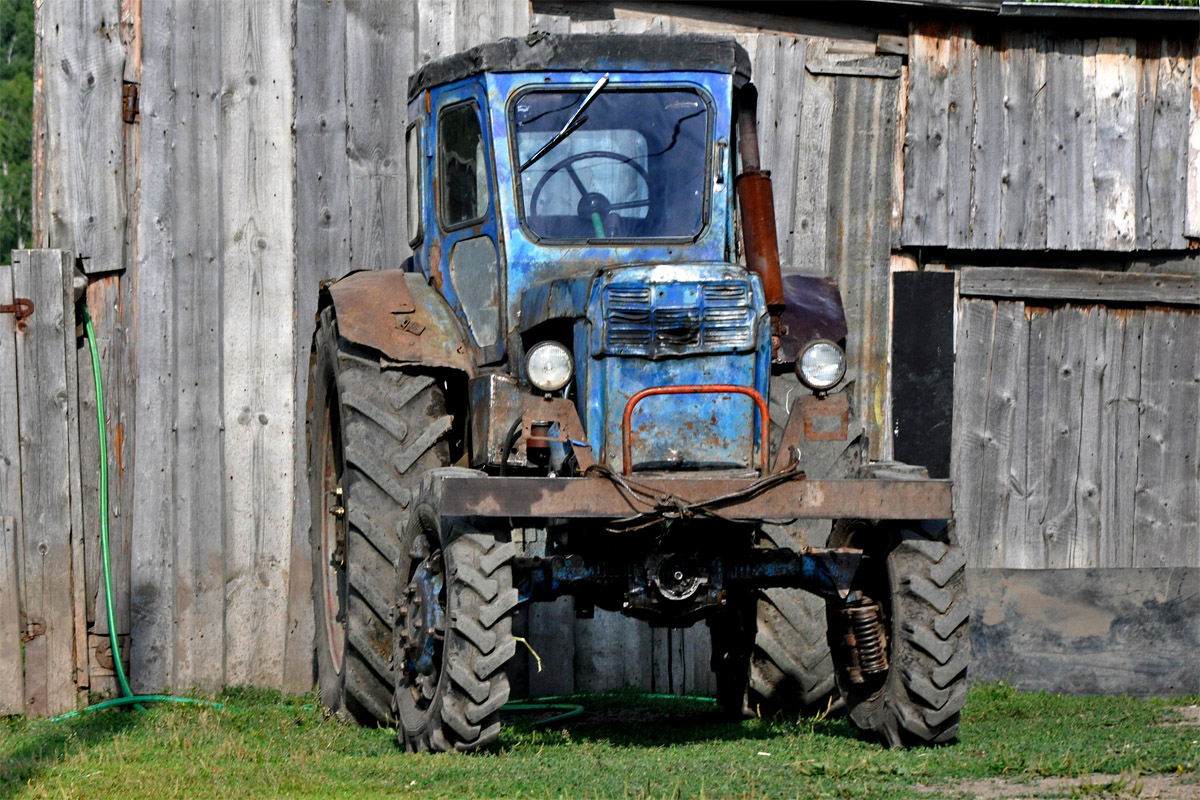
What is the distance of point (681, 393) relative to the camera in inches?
249

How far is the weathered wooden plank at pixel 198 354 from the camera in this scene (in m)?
9.03

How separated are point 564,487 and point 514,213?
5.03 feet

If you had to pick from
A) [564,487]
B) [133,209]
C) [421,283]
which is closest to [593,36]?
[421,283]

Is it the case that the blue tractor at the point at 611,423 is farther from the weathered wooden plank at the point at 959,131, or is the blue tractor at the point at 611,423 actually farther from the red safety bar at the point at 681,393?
the weathered wooden plank at the point at 959,131

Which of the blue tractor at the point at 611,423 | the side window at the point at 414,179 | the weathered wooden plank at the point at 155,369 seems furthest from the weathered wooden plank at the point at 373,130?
the side window at the point at 414,179

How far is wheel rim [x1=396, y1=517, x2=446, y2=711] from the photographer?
6426 mm

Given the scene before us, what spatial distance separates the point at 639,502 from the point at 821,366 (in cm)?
102

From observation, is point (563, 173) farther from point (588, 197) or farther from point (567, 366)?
point (567, 366)

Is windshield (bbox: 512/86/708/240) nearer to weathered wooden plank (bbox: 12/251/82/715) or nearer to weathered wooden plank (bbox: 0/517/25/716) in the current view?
weathered wooden plank (bbox: 12/251/82/715)

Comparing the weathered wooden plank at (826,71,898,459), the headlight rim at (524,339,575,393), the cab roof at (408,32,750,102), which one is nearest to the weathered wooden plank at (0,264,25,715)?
the cab roof at (408,32,750,102)

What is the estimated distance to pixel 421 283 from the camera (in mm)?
7785

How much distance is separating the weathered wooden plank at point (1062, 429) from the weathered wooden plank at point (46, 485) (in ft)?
17.7

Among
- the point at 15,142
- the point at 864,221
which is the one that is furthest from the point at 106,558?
the point at 15,142

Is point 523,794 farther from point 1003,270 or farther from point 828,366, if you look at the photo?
point 1003,270
